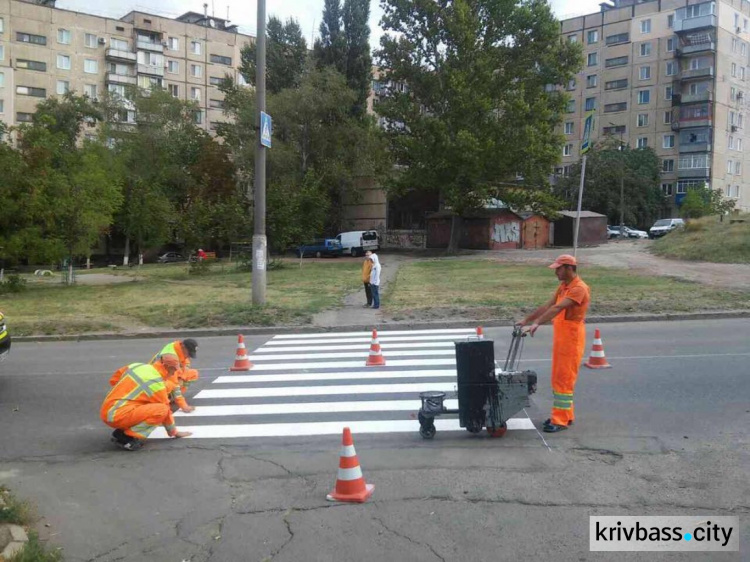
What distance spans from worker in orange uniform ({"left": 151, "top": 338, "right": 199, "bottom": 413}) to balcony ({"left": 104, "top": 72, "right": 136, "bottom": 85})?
66.0m

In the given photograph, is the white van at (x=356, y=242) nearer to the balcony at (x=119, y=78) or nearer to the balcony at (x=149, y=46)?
the balcony at (x=119, y=78)

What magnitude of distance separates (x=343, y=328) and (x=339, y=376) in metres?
5.18

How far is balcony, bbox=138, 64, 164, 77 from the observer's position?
67.9 m

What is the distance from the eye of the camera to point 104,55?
219ft

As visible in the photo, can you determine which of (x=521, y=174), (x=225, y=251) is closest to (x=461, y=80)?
(x=521, y=174)

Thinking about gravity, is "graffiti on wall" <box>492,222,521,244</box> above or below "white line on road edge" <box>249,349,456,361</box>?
above

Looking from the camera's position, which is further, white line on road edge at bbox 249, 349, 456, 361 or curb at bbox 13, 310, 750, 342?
curb at bbox 13, 310, 750, 342

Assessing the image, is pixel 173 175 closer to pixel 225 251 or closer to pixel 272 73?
pixel 225 251

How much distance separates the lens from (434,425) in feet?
22.5

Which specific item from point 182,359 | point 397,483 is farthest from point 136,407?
point 397,483

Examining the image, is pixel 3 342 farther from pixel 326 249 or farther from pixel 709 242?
pixel 326 249

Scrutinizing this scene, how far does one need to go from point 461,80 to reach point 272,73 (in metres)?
19.2

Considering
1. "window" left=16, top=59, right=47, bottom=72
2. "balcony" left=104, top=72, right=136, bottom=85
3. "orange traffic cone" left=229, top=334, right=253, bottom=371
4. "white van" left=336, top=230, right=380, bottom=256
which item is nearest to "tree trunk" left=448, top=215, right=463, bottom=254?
"white van" left=336, top=230, right=380, bottom=256

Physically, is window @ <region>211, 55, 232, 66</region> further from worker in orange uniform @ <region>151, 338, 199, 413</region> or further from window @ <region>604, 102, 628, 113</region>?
worker in orange uniform @ <region>151, 338, 199, 413</region>
